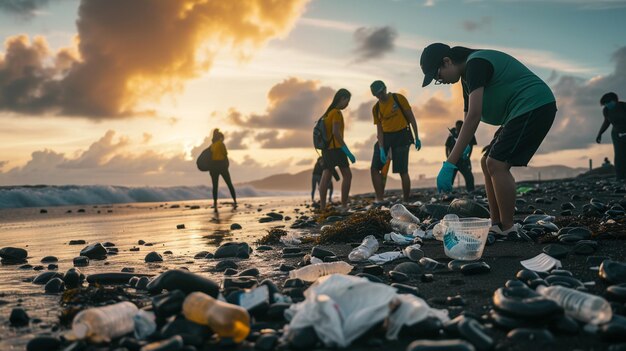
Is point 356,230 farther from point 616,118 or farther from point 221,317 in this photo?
point 616,118

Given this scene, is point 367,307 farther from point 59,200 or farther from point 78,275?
point 59,200

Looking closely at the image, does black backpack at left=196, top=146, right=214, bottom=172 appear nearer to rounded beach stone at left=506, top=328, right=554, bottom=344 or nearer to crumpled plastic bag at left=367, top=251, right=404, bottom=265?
crumpled plastic bag at left=367, top=251, right=404, bottom=265

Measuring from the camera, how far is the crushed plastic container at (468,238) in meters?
4.18

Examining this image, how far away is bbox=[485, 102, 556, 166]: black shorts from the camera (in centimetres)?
486

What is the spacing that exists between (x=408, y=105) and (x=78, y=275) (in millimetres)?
7872

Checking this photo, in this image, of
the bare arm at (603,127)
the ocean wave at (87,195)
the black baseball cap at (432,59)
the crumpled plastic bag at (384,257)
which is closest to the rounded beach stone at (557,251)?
the crumpled plastic bag at (384,257)

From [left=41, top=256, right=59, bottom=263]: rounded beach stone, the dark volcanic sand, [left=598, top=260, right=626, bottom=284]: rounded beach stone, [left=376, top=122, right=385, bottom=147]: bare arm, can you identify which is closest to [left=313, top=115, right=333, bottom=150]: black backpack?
[left=376, top=122, right=385, bottom=147]: bare arm

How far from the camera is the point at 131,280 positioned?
12.7 feet

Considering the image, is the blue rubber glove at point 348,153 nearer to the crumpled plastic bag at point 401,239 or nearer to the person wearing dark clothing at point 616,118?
the crumpled plastic bag at point 401,239

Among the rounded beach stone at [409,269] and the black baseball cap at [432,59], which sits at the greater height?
the black baseball cap at [432,59]

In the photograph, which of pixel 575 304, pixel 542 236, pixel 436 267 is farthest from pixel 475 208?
pixel 575 304

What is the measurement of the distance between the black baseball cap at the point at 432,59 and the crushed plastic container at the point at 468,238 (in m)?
1.52

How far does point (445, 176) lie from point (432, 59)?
1.16 m

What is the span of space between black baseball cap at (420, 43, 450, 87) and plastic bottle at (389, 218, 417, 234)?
82.2 inches
